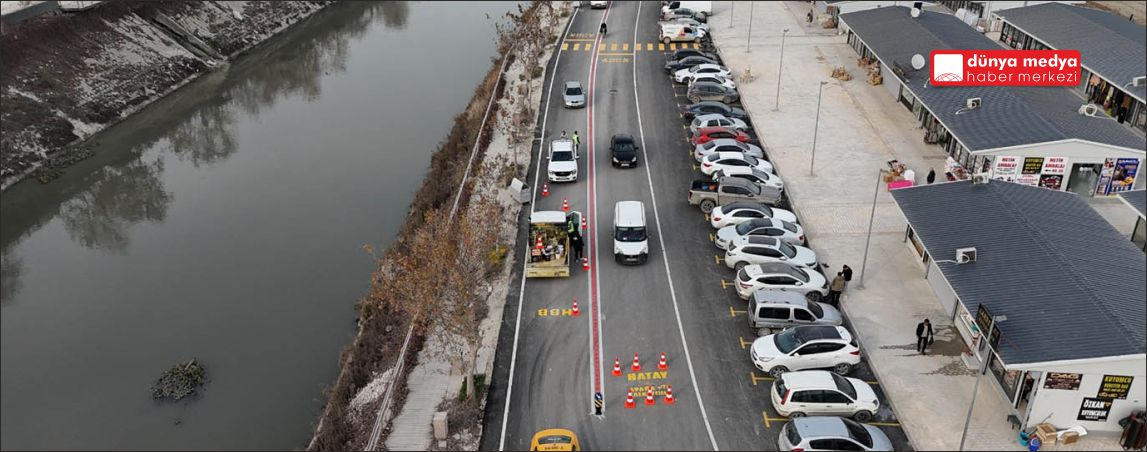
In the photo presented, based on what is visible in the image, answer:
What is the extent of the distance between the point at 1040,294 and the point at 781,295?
24.9ft

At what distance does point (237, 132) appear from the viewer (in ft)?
171

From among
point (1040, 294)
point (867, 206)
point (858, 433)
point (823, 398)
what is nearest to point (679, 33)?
point (867, 206)

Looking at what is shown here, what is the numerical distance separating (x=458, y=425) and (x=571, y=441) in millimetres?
3806

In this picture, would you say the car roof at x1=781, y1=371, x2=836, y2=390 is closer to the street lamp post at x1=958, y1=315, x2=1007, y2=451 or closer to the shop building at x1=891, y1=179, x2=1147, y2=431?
the street lamp post at x1=958, y1=315, x2=1007, y2=451

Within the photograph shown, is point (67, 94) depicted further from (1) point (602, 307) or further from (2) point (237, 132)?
(1) point (602, 307)

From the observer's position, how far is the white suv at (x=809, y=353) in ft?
81.4

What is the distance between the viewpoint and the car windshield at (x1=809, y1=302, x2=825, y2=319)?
27.0m

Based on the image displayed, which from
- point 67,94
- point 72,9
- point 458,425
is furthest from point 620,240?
point 72,9

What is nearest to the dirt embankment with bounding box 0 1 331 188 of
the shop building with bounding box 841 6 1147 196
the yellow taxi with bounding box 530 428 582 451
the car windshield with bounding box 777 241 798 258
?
the yellow taxi with bounding box 530 428 582 451

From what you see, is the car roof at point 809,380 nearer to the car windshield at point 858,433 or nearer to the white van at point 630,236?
the car windshield at point 858,433

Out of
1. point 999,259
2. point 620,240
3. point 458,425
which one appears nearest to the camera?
point 458,425

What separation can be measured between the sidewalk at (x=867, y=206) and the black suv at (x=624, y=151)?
7.12m

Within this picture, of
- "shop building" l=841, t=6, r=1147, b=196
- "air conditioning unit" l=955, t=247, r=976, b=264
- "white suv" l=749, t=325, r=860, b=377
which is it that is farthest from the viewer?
"shop building" l=841, t=6, r=1147, b=196

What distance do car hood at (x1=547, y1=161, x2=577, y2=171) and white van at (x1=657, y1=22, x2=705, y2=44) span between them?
26.6 metres
